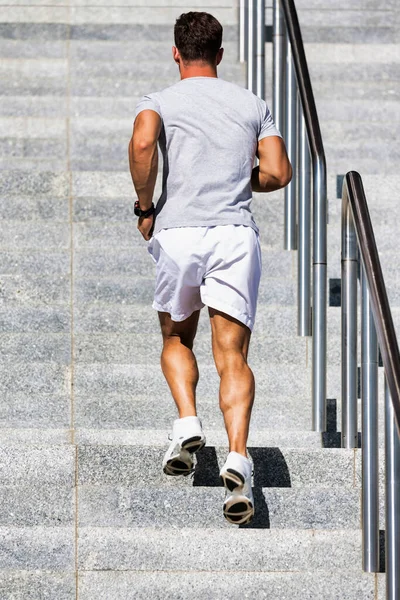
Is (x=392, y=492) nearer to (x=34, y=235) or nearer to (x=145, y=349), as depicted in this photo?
(x=145, y=349)

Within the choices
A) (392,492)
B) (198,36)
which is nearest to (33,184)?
(198,36)

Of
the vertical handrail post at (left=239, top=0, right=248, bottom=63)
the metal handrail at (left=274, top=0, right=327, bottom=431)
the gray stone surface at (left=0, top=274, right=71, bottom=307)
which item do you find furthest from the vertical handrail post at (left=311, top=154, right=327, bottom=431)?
the vertical handrail post at (left=239, top=0, right=248, bottom=63)

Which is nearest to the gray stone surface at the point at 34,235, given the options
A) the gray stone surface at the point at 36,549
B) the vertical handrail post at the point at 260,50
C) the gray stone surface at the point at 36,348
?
the gray stone surface at the point at 36,348

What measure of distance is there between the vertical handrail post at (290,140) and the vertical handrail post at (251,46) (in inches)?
37.3

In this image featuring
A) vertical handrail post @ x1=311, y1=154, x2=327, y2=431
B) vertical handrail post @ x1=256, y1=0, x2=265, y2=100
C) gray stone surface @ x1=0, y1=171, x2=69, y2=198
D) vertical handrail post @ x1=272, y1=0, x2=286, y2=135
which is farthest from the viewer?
vertical handrail post @ x1=256, y1=0, x2=265, y2=100

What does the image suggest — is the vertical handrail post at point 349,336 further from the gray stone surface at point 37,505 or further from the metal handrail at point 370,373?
the gray stone surface at point 37,505

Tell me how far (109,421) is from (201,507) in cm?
113

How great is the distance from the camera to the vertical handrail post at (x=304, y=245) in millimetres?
5395

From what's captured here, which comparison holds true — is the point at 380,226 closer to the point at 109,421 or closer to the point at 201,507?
the point at 109,421

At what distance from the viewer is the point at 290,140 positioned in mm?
6012

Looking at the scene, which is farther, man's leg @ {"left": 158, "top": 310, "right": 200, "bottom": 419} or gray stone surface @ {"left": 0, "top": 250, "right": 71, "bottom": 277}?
gray stone surface @ {"left": 0, "top": 250, "right": 71, "bottom": 277}

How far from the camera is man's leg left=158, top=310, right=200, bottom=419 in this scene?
4188mm

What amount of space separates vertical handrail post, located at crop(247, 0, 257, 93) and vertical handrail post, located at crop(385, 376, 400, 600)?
346 centimetres

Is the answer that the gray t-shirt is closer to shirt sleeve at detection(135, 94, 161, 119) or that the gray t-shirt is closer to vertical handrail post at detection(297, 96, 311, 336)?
shirt sleeve at detection(135, 94, 161, 119)
